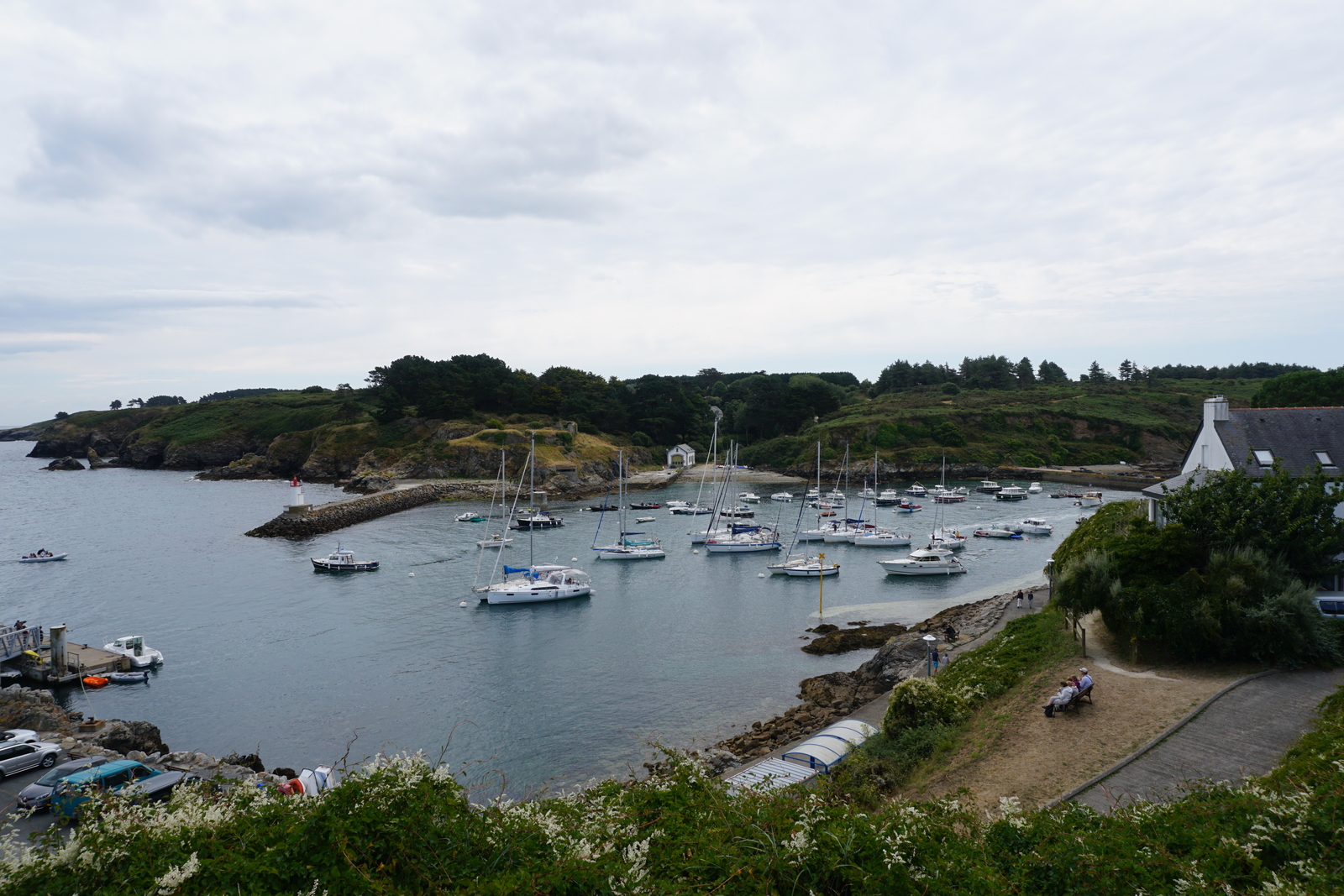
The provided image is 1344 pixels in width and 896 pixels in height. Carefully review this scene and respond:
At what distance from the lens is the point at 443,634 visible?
111 ft

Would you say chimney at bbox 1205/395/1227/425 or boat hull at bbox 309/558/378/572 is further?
boat hull at bbox 309/558/378/572

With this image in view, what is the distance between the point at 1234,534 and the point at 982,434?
9732 cm

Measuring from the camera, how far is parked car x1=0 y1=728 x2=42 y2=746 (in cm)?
1827

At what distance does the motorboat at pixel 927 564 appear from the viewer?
150 feet

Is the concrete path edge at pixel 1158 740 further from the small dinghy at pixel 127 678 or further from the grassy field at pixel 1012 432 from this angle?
the grassy field at pixel 1012 432

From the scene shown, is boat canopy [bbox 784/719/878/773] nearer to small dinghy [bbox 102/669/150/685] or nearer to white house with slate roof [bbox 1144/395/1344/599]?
white house with slate roof [bbox 1144/395/1344/599]

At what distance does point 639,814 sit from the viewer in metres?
7.07

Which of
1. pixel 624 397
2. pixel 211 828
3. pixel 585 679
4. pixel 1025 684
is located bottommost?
pixel 585 679

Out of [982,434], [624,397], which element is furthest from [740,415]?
[982,434]

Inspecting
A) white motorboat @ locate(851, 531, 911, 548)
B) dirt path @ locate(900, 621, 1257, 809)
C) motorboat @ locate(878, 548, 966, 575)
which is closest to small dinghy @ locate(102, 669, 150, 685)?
dirt path @ locate(900, 621, 1257, 809)

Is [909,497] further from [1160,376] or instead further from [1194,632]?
[1160,376]

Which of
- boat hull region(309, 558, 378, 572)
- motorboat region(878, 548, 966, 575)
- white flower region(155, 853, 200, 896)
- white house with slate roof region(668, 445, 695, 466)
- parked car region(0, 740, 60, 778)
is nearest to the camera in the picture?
white flower region(155, 853, 200, 896)

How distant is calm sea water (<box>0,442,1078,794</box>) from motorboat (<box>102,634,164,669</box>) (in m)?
0.71

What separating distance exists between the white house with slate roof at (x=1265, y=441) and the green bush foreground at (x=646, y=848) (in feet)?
64.1
